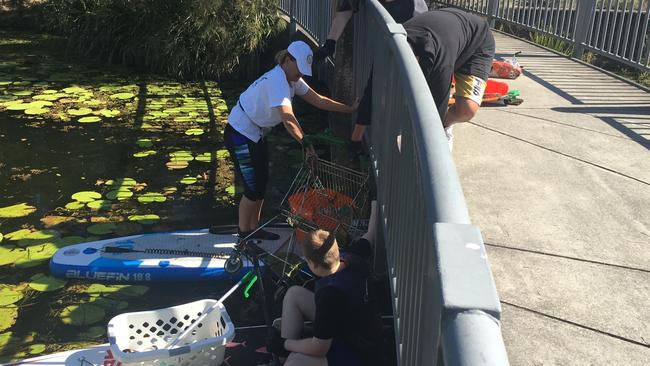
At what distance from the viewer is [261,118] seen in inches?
185

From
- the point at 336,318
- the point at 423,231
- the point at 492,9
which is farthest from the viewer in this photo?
the point at 492,9

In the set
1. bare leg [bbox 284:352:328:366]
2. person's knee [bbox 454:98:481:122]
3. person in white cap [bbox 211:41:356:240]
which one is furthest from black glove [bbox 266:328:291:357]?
person's knee [bbox 454:98:481:122]

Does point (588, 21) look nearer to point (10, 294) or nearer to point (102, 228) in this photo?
point (102, 228)

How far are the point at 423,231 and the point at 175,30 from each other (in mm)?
8735

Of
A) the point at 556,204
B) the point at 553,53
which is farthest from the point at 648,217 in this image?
the point at 553,53

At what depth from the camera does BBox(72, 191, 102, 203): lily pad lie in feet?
19.3

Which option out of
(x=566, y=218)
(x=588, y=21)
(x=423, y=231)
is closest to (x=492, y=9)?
(x=588, y=21)

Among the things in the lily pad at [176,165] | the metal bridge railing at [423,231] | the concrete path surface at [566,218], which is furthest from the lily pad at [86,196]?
the concrete path surface at [566,218]

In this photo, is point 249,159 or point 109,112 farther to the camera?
point 109,112

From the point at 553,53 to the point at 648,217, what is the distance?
18.1 ft

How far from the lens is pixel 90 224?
5434 millimetres

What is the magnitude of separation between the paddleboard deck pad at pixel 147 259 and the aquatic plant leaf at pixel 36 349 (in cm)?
74

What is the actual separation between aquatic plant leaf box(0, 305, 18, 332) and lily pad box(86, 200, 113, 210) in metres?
1.59

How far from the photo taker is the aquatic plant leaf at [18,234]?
511cm
